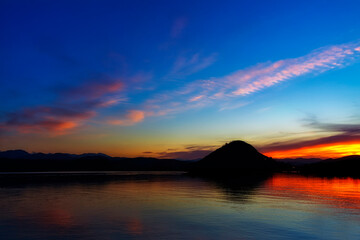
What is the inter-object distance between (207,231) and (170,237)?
13.3ft

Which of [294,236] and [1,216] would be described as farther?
[1,216]

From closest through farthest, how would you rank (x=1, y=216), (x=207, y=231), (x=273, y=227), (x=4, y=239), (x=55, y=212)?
(x=4, y=239) → (x=207, y=231) → (x=273, y=227) → (x=1, y=216) → (x=55, y=212)

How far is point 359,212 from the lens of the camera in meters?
39.0

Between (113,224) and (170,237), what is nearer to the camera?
(170,237)

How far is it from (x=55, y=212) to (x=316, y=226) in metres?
31.9

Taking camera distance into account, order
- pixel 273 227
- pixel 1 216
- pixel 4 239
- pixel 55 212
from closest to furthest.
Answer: pixel 4 239 < pixel 273 227 < pixel 1 216 < pixel 55 212

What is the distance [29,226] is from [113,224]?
8.49 m

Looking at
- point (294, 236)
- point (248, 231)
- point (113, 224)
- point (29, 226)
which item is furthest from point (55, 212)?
point (294, 236)

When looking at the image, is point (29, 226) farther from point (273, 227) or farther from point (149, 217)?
point (273, 227)

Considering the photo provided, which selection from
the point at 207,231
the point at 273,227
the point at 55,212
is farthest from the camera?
the point at 55,212

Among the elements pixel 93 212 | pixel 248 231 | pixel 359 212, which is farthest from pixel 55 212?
pixel 359 212

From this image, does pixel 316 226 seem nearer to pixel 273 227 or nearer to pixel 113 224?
pixel 273 227

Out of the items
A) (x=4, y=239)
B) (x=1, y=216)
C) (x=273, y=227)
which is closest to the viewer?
(x=4, y=239)

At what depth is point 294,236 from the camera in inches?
1017
